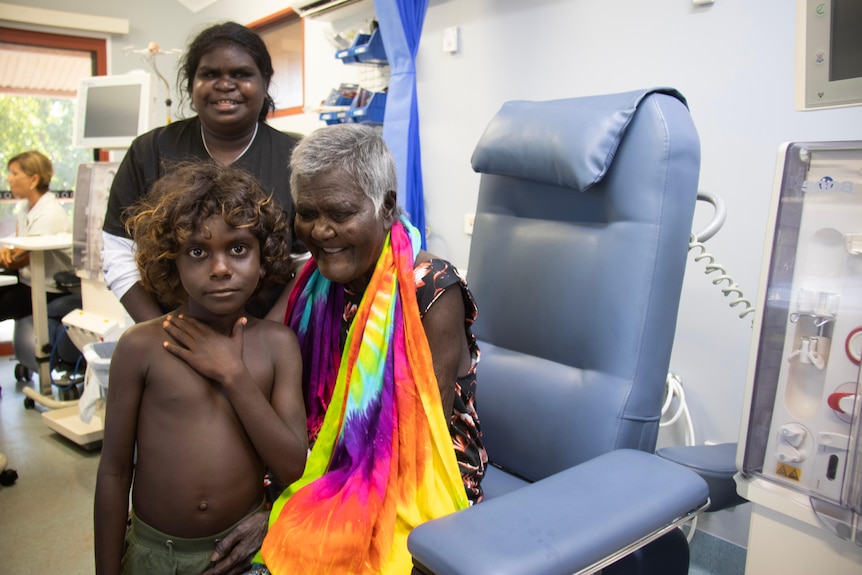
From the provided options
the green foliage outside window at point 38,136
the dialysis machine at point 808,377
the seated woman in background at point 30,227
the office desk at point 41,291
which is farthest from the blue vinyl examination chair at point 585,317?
the green foliage outside window at point 38,136

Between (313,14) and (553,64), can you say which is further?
(313,14)

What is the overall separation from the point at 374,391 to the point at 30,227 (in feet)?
11.7

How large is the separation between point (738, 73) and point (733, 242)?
484mm

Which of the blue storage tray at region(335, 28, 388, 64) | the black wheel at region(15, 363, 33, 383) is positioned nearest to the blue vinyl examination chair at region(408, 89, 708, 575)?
the blue storage tray at region(335, 28, 388, 64)

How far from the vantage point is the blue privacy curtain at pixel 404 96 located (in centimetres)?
276

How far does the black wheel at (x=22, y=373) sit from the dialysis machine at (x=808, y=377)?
4171mm

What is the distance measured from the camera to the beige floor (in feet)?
7.13

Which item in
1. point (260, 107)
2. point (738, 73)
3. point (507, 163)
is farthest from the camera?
point (738, 73)

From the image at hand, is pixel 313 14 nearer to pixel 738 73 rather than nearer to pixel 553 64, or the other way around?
pixel 553 64

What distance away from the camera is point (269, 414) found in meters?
1.10

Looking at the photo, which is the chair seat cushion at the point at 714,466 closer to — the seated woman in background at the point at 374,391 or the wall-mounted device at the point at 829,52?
the seated woman in background at the point at 374,391

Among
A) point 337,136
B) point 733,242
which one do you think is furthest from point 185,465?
point 733,242

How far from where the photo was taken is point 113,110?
3367 millimetres

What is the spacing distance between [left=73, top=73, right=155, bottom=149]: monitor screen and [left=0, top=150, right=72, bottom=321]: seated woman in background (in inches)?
25.9
